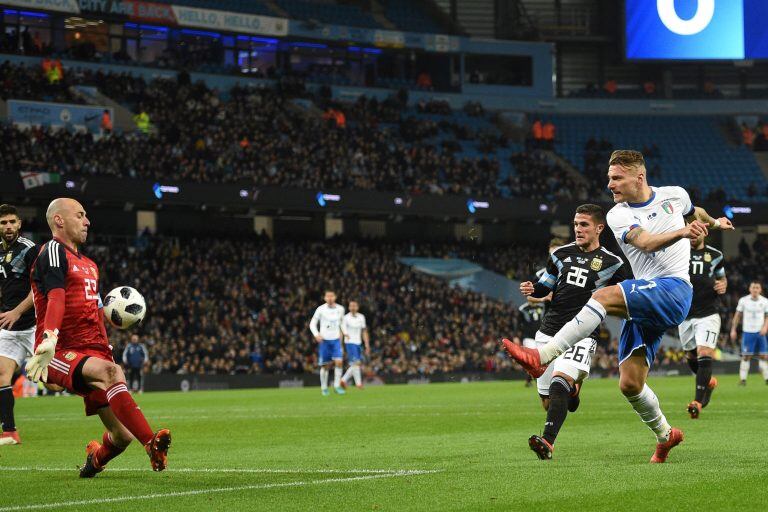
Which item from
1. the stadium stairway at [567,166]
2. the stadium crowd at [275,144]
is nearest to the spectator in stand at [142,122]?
the stadium crowd at [275,144]

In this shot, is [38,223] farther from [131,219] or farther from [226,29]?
[226,29]

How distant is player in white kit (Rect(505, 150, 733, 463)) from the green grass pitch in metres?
0.86

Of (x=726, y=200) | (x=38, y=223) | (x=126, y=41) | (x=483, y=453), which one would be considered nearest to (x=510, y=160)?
(x=726, y=200)

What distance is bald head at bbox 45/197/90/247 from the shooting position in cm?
970

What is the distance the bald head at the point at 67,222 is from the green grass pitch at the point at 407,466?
6.92 ft

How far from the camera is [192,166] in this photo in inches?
1903

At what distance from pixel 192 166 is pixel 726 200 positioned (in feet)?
96.6

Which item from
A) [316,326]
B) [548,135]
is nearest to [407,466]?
[316,326]

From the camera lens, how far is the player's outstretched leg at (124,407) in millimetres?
9062

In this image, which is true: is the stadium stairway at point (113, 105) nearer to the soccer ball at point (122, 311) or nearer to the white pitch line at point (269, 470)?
the white pitch line at point (269, 470)

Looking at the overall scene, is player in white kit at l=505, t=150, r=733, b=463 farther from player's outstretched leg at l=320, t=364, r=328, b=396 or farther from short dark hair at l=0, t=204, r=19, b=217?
player's outstretched leg at l=320, t=364, r=328, b=396

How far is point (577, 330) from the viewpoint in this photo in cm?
950

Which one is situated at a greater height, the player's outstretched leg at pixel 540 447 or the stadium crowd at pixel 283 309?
the player's outstretched leg at pixel 540 447

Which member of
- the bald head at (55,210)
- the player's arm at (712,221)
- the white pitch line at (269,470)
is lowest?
the white pitch line at (269,470)
